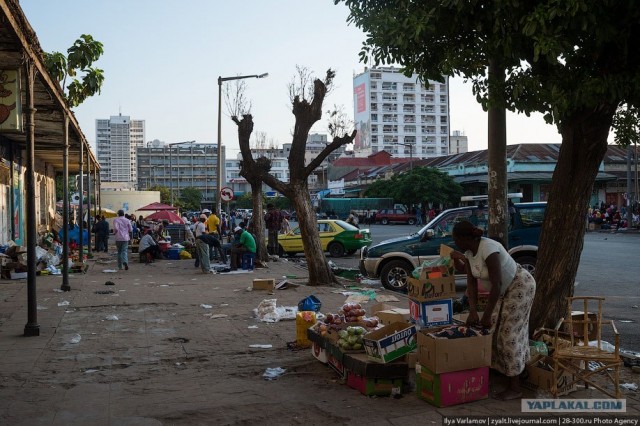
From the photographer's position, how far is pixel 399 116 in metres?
146

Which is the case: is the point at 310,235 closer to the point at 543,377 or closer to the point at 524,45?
the point at 524,45

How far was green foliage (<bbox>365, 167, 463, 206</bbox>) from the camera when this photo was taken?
2420 inches

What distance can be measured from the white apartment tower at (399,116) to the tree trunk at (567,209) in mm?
135896

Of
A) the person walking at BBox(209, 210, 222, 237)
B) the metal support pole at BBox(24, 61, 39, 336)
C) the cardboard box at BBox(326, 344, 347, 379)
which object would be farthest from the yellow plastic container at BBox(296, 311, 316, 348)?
the person walking at BBox(209, 210, 222, 237)

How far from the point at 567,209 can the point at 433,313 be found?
2.04 meters

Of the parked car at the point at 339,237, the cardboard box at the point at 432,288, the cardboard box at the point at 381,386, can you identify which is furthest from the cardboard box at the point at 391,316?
the parked car at the point at 339,237

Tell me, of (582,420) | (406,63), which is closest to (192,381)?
(582,420)

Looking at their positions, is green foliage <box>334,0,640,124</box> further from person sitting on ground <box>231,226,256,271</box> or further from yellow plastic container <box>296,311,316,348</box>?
person sitting on ground <box>231,226,256,271</box>

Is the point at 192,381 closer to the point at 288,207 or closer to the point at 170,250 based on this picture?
the point at 170,250

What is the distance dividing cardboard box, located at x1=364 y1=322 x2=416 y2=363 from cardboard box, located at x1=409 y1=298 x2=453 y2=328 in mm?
129

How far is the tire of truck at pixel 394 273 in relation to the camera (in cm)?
1529

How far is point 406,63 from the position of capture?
7766mm

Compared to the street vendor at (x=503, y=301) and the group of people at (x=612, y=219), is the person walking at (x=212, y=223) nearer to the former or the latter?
the street vendor at (x=503, y=301)

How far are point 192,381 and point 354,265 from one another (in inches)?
595
